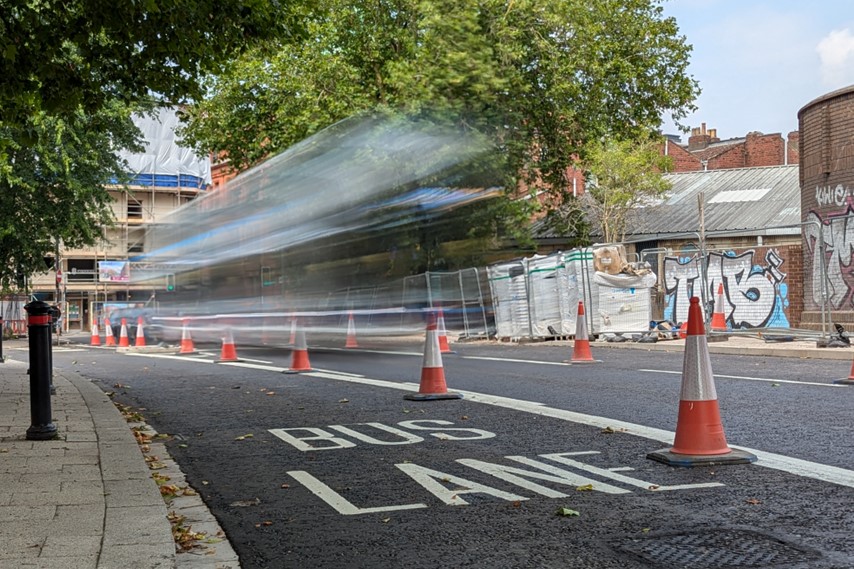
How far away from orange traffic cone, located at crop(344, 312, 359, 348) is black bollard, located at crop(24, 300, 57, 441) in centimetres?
1152

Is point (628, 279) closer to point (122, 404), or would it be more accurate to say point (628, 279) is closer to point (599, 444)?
point (122, 404)

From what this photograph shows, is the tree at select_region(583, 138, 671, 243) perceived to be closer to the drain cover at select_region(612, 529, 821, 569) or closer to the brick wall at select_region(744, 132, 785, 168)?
the brick wall at select_region(744, 132, 785, 168)

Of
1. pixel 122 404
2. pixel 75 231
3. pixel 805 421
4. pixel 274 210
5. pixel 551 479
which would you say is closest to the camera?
pixel 551 479

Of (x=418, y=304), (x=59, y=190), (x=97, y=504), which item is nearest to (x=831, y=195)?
(x=418, y=304)

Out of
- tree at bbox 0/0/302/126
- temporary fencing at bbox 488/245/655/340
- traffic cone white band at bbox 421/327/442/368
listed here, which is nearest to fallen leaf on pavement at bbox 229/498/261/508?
traffic cone white band at bbox 421/327/442/368

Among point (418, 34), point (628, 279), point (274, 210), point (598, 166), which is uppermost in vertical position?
point (418, 34)

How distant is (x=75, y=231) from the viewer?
107 ft

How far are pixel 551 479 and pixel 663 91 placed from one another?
32226 mm

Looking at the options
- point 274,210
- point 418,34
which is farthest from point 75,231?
point 274,210

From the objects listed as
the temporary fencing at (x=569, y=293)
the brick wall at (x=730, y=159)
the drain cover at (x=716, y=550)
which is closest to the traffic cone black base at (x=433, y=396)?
the drain cover at (x=716, y=550)

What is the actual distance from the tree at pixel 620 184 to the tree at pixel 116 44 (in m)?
36.0

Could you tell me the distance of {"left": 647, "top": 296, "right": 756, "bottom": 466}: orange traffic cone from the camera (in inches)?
239

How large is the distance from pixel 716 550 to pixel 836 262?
17.1 metres

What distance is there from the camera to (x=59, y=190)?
31.4 m
